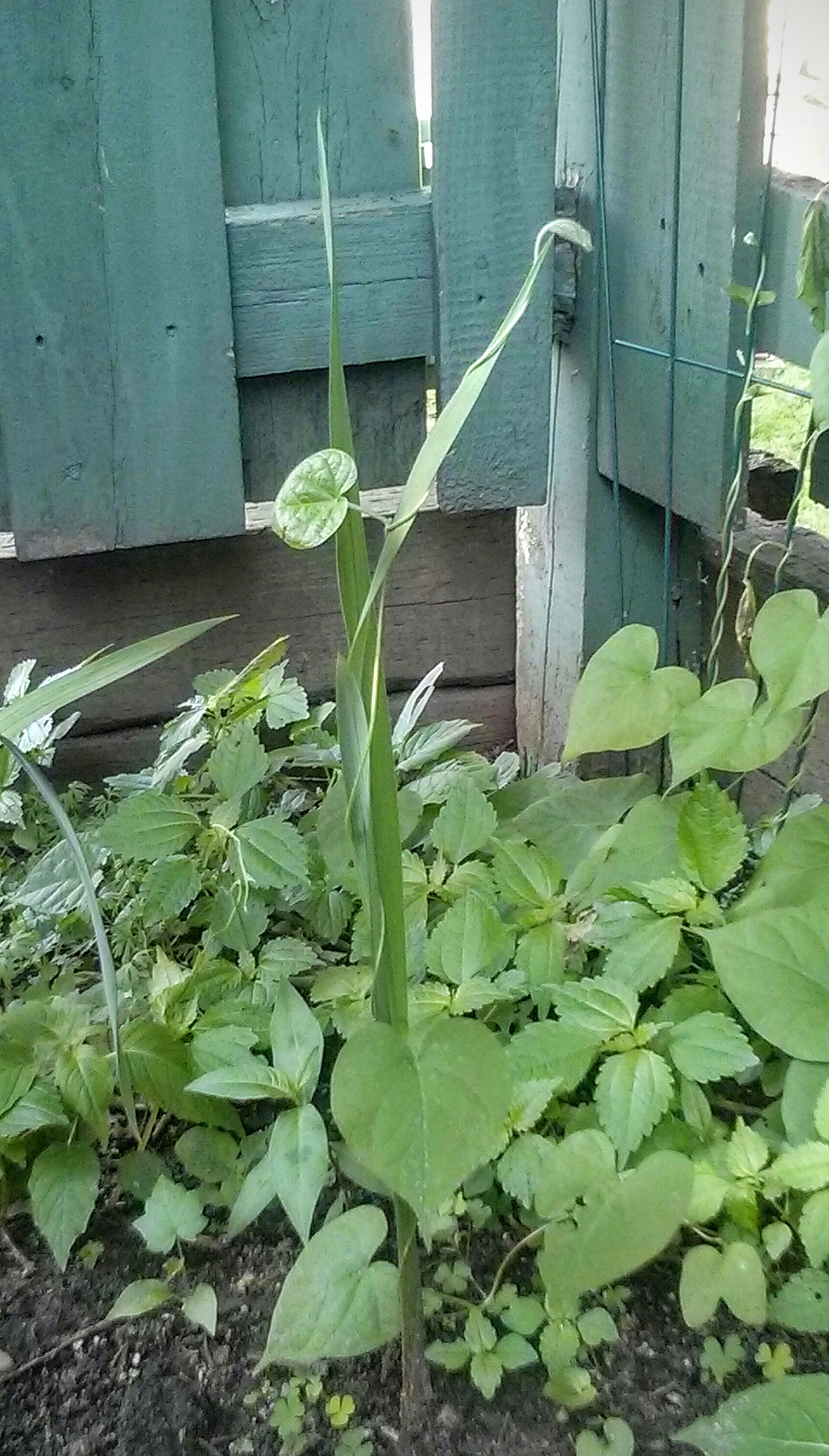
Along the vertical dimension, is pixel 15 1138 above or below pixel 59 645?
below

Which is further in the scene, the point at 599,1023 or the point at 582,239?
the point at 599,1023

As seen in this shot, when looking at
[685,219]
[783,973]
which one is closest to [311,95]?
[685,219]

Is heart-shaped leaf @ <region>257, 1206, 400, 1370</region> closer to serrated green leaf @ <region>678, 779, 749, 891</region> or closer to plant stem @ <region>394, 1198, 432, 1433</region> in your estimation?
plant stem @ <region>394, 1198, 432, 1433</region>

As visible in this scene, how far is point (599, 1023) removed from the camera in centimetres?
93

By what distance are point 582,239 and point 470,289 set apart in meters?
0.85

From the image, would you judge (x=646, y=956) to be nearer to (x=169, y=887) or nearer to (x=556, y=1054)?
(x=556, y=1054)

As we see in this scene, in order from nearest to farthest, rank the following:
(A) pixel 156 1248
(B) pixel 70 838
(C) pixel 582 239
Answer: (C) pixel 582 239 < (B) pixel 70 838 < (A) pixel 156 1248

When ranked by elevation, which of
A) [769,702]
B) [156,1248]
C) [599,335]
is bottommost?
[156,1248]

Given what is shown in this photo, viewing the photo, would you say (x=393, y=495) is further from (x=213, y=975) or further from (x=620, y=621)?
(x=213, y=975)

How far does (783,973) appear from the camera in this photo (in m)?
0.91

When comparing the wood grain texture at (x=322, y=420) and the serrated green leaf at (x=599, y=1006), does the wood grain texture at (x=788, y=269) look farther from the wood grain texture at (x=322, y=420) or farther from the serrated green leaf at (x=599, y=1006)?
the serrated green leaf at (x=599, y=1006)

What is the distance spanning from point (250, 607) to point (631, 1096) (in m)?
0.91

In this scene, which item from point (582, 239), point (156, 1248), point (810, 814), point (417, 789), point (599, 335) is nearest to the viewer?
point (582, 239)

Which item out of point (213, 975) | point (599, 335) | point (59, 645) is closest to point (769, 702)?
point (213, 975)
